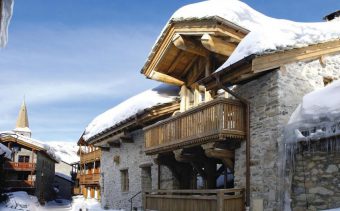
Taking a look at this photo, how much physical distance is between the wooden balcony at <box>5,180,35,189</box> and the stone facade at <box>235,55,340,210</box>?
29092 millimetres

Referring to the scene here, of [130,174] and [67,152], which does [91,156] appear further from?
[67,152]

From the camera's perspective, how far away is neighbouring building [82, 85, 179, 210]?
16.9m

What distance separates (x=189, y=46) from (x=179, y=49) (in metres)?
0.89

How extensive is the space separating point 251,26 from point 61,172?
1808 inches

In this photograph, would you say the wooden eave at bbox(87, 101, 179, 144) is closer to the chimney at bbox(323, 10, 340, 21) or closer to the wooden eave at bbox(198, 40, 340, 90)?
the wooden eave at bbox(198, 40, 340, 90)

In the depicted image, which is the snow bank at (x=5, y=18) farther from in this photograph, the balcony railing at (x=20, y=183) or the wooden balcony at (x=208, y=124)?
the balcony railing at (x=20, y=183)

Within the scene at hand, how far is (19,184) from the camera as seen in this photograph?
120 feet

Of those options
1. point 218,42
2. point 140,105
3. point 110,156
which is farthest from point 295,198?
point 110,156

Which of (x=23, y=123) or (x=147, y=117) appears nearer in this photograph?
(x=147, y=117)

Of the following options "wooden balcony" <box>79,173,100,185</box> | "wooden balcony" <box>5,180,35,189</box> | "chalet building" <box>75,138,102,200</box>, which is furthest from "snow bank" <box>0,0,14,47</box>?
"wooden balcony" <box>5,180,35,189</box>

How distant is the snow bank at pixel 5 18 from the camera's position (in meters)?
4.59

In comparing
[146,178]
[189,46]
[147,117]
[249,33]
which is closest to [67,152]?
[146,178]

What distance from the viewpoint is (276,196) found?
1005cm

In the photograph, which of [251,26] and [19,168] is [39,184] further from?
[251,26]
